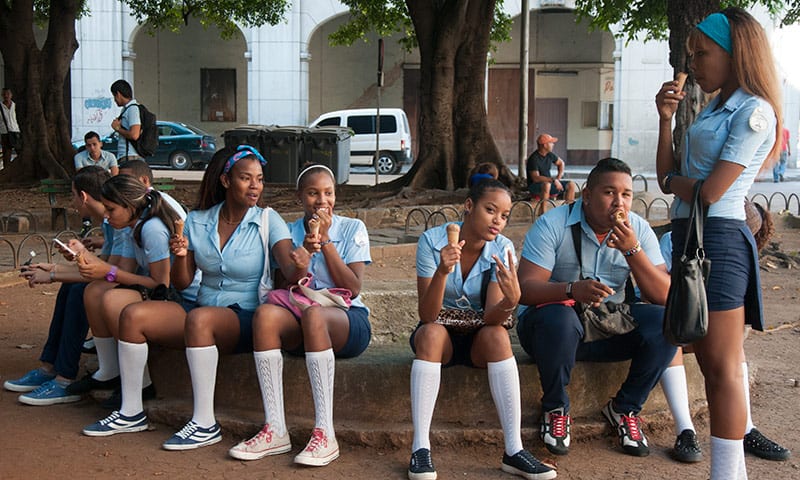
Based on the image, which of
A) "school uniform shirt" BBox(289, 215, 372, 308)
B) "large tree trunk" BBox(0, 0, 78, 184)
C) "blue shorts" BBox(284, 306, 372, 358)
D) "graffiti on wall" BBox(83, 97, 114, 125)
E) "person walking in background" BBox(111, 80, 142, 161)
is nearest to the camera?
"blue shorts" BBox(284, 306, 372, 358)

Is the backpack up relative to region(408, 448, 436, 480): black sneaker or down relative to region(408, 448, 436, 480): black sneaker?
up

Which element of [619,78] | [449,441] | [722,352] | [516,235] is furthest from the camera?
[619,78]

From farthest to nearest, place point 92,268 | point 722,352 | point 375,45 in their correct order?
point 375,45
point 92,268
point 722,352

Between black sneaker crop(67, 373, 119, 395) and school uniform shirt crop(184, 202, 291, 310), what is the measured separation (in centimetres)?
77

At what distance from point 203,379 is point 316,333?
1.93ft

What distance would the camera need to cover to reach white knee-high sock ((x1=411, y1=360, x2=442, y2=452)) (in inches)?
155

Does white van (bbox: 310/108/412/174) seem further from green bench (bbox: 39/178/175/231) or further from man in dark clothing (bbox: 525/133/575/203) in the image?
green bench (bbox: 39/178/175/231)

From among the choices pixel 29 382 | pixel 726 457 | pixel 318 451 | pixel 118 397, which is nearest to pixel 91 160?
pixel 29 382

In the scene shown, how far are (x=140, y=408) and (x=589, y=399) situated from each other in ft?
6.98

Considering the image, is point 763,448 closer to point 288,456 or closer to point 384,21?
point 288,456

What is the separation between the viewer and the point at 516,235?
11.6m

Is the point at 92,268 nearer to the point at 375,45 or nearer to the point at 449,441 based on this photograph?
the point at 449,441

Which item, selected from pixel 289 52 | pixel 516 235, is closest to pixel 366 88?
pixel 289 52

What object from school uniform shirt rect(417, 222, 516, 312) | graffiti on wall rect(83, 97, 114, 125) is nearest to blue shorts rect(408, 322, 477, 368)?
school uniform shirt rect(417, 222, 516, 312)
